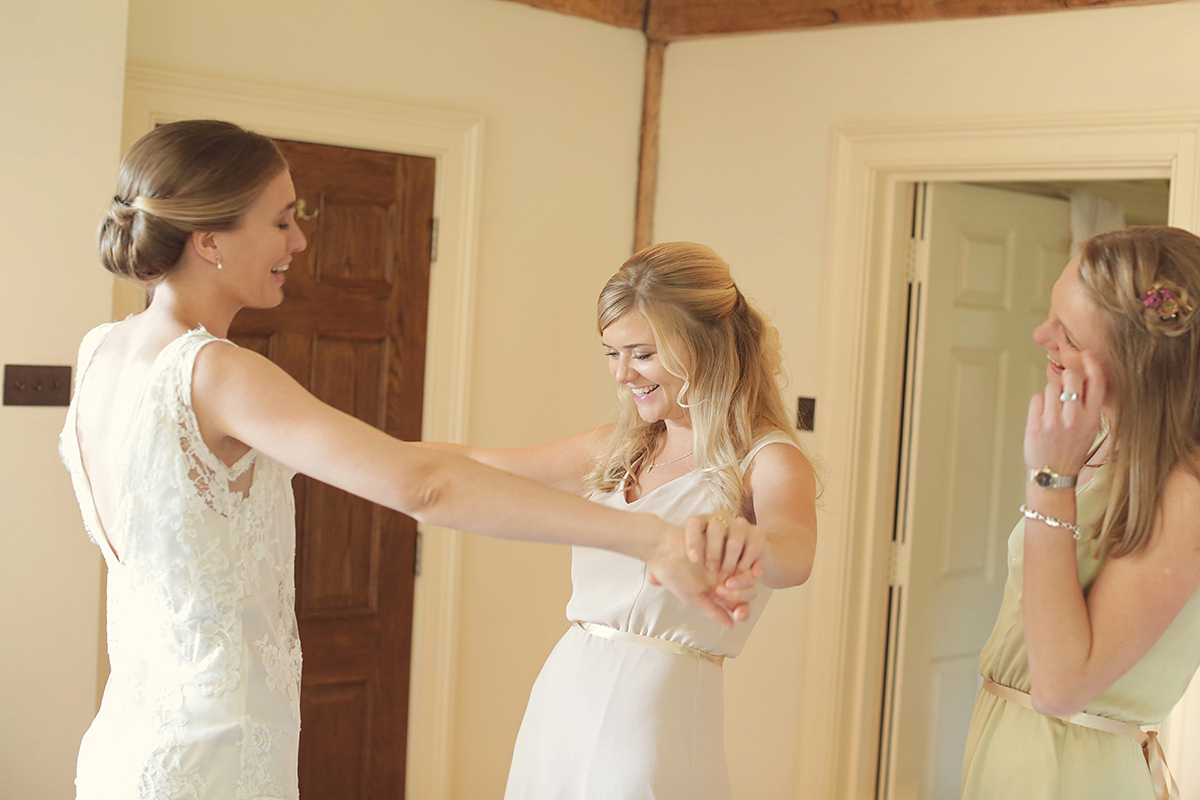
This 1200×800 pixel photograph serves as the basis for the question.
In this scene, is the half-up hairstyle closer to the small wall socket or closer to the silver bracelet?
the silver bracelet

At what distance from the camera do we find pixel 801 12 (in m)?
3.45

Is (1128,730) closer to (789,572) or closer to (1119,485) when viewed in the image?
(1119,485)

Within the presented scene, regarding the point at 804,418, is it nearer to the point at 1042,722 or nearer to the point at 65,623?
the point at 1042,722

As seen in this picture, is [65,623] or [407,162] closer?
[65,623]

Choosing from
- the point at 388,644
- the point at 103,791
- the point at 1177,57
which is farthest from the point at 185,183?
the point at 1177,57

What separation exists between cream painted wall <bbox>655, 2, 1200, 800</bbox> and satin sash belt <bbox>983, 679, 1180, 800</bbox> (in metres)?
1.70

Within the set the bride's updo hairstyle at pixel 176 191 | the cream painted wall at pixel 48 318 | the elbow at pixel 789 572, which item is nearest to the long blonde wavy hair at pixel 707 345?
the elbow at pixel 789 572

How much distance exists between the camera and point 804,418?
3531 millimetres

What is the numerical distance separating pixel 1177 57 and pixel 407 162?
2194 mm

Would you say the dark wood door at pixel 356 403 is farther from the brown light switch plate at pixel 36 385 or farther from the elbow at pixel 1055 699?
the elbow at pixel 1055 699

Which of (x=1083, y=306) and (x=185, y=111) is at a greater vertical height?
(x=185, y=111)

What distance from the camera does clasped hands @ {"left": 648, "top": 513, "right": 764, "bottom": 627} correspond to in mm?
1487

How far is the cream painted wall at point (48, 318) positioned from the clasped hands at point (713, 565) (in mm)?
1812

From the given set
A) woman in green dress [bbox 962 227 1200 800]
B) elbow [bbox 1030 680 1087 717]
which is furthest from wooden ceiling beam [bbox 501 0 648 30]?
elbow [bbox 1030 680 1087 717]
